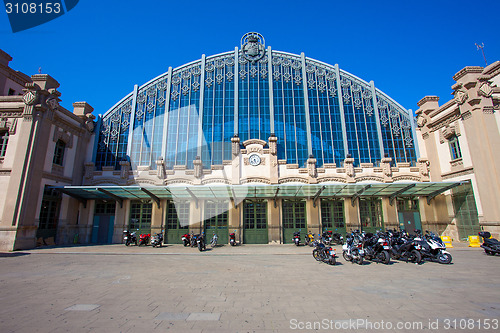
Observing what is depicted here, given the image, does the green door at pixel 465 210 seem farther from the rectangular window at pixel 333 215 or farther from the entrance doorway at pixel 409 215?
the rectangular window at pixel 333 215

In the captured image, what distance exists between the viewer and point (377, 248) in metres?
11.5

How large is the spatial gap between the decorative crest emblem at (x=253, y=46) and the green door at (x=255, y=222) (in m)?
17.4

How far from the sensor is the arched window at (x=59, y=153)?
20.4 metres

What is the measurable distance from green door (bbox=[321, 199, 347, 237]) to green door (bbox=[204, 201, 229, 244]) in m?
8.35

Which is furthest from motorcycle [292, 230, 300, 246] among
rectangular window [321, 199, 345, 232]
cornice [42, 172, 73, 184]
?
cornice [42, 172, 73, 184]

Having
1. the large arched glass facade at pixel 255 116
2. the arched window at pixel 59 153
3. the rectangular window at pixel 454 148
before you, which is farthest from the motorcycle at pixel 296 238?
the arched window at pixel 59 153

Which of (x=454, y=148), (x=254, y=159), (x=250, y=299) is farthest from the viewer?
(x=254, y=159)

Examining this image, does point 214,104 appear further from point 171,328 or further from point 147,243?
point 171,328

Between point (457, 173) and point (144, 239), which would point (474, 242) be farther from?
point (144, 239)

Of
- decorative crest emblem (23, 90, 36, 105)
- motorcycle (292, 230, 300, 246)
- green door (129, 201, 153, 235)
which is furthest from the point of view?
green door (129, 201, 153, 235)

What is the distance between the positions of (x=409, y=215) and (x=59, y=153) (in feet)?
101

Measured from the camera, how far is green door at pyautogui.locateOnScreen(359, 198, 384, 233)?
68.5 feet

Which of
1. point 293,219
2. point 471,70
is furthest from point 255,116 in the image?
point 471,70

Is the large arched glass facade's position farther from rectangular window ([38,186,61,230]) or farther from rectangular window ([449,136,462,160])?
rectangular window ([38,186,61,230])
